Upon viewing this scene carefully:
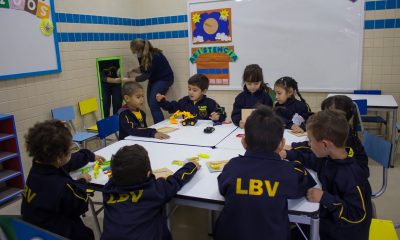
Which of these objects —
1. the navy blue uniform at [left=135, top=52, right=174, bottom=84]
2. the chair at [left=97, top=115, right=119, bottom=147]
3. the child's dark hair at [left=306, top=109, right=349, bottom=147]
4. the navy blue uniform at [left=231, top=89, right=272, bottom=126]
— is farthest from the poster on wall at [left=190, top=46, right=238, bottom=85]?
the child's dark hair at [left=306, top=109, right=349, bottom=147]

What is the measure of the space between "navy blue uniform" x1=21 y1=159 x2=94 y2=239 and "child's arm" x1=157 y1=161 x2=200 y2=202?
1.46 feet

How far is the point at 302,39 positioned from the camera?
481 cm

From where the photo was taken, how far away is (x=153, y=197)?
5.08ft

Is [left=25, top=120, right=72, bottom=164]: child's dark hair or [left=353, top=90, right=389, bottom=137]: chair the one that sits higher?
[left=25, top=120, right=72, bottom=164]: child's dark hair

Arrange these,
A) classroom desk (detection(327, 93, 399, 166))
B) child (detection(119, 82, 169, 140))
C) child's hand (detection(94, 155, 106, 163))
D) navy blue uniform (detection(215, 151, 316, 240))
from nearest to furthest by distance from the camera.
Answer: navy blue uniform (detection(215, 151, 316, 240))
child's hand (detection(94, 155, 106, 163))
child (detection(119, 82, 169, 140))
classroom desk (detection(327, 93, 399, 166))

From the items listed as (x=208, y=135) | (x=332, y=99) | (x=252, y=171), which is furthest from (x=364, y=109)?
(x=252, y=171)

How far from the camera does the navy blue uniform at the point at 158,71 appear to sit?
528 cm

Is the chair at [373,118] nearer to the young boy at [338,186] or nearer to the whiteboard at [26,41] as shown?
the young boy at [338,186]

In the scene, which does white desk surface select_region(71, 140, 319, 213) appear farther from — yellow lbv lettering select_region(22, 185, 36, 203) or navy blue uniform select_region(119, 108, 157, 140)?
yellow lbv lettering select_region(22, 185, 36, 203)

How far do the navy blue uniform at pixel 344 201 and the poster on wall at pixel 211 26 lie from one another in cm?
386

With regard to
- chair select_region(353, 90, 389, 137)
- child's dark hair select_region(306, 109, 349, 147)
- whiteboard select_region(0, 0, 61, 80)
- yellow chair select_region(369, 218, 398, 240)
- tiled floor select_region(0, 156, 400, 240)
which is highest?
whiteboard select_region(0, 0, 61, 80)

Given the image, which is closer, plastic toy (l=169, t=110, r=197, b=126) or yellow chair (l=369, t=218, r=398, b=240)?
yellow chair (l=369, t=218, r=398, b=240)

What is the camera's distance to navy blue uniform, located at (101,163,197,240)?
148cm

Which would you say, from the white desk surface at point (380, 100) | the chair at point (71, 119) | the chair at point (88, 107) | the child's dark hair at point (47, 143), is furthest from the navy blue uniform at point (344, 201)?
the chair at point (88, 107)
